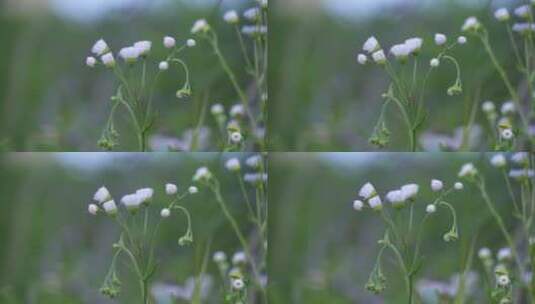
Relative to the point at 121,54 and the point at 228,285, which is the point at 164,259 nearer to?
the point at 228,285

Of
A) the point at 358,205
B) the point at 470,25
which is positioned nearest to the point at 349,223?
the point at 358,205

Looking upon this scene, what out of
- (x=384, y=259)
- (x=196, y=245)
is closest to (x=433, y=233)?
(x=384, y=259)

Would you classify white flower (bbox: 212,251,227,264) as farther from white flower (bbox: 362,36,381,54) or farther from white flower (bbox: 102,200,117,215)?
white flower (bbox: 362,36,381,54)

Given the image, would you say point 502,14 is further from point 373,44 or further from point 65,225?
point 65,225

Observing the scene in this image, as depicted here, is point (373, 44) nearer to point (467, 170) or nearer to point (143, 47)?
point (467, 170)

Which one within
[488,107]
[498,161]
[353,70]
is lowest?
[498,161]

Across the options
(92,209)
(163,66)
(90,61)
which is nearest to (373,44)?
(163,66)

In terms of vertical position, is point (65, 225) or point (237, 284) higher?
point (65, 225)

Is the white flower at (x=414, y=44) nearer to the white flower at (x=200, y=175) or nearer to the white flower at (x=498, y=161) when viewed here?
the white flower at (x=498, y=161)
